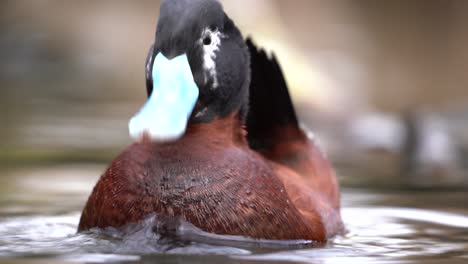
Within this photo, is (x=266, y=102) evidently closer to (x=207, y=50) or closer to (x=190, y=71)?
(x=207, y=50)

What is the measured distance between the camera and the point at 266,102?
6.03 m

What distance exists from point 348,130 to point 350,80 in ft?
13.1

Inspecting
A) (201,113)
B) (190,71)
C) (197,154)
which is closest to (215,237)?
(197,154)

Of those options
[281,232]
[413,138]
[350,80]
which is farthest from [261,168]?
[350,80]

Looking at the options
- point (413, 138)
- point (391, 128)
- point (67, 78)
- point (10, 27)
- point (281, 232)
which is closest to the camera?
point (281, 232)

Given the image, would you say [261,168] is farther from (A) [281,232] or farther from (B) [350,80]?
(B) [350,80]

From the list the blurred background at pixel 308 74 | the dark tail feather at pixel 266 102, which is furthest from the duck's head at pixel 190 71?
the blurred background at pixel 308 74

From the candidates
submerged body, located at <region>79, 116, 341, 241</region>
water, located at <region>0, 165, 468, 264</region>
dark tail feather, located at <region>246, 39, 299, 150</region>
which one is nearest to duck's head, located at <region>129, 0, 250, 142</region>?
submerged body, located at <region>79, 116, 341, 241</region>

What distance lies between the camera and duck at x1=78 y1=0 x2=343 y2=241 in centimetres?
446

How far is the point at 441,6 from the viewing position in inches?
579

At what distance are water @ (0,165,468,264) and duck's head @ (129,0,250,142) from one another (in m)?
0.47

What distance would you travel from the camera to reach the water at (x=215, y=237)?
14.7ft

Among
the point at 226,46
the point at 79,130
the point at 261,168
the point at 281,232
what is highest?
the point at 79,130

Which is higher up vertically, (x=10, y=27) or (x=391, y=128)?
(x=10, y=27)
